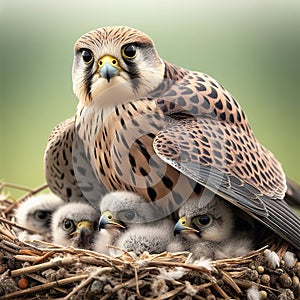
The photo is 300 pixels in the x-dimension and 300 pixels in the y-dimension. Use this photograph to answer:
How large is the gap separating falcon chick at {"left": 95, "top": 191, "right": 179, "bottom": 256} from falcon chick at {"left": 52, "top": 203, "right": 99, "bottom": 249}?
7 cm

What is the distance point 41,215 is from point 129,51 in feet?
3.20

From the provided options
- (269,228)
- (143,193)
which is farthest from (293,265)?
(143,193)

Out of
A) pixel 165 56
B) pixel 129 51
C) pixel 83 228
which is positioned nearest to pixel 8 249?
pixel 83 228

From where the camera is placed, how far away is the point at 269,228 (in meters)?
2.82

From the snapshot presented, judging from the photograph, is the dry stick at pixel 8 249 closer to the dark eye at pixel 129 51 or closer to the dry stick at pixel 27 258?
the dry stick at pixel 27 258

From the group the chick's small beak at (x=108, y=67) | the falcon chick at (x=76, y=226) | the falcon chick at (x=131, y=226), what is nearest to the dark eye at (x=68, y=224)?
the falcon chick at (x=76, y=226)

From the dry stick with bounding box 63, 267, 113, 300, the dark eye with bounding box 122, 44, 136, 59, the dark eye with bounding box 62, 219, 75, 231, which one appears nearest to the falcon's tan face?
the dark eye with bounding box 122, 44, 136, 59

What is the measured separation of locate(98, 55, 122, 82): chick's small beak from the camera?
2772mm

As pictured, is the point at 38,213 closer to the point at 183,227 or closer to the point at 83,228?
the point at 83,228

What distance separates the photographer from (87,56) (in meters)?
2.90

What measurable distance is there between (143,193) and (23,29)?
4.32 feet

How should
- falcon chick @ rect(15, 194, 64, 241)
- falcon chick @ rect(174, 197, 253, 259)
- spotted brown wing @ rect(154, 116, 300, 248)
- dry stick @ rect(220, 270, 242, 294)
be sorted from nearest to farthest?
dry stick @ rect(220, 270, 242, 294)
spotted brown wing @ rect(154, 116, 300, 248)
falcon chick @ rect(174, 197, 253, 259)
falcon chick @ rect(15, 194, 64, 241)

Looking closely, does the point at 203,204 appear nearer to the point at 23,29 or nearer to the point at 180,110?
the point at 180,110

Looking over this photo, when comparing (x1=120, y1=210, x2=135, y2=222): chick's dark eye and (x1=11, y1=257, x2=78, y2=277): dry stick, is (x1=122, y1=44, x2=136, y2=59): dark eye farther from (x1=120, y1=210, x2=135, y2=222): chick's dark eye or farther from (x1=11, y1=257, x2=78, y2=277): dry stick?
(x1=11, y1=257, x2=78, y2=277): dry stick
